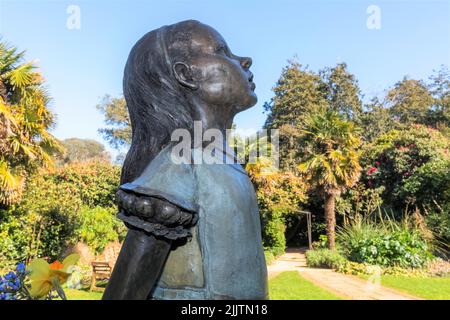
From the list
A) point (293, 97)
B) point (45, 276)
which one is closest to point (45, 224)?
point (45, 276)

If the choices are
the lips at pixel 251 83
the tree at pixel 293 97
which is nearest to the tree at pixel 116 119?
the tree at pixel 293 97

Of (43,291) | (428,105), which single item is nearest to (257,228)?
(43,291)

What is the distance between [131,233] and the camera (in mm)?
1210

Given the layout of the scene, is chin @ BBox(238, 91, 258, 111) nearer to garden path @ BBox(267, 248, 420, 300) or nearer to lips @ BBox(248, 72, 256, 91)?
lips @ BBox(248, 72, 256, 91)

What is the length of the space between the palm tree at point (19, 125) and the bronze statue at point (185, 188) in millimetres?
8060

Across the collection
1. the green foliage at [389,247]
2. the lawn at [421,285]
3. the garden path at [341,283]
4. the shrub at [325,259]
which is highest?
the green foliage at [389,247]

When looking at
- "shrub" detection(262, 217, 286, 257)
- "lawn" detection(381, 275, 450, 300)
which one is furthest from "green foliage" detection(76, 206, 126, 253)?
"lawn" detection(381, 275, 450, 300)

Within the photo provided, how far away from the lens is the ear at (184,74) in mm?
1477

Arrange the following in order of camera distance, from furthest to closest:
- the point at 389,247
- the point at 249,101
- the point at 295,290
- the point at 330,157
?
1. the point at 330,157
2. the point at 389,247
3. the point at 295,290
4. the point at 249,101

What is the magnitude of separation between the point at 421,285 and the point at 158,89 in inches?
386

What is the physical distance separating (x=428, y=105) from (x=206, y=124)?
2780 cm

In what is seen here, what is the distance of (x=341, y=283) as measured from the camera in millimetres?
9883

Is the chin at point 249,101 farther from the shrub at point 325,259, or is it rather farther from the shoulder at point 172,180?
the shrub at point 325,259

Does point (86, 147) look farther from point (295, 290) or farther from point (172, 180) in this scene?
point (172, 180)
